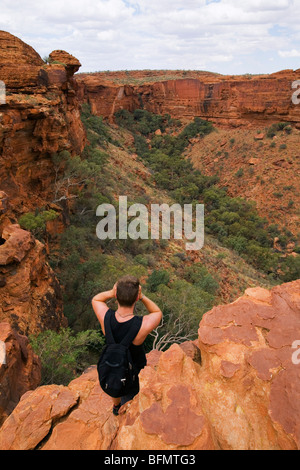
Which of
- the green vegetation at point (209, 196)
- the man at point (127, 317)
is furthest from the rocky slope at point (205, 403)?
the green vegetation at point (209, 196)

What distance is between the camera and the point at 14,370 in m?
4.21

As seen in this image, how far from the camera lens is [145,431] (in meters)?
2.30

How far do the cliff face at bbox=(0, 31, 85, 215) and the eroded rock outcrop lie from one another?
4124 mm

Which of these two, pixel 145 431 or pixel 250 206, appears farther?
pixel 250 206

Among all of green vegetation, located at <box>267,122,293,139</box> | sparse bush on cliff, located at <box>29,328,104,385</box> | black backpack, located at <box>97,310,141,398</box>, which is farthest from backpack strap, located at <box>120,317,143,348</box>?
green vegetation, located at <box>267,122,293,139</box>

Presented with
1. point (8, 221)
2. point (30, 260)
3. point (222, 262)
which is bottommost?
point (222, 262)

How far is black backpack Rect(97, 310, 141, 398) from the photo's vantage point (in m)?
2.43

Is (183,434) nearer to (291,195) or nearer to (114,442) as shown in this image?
(114,442)

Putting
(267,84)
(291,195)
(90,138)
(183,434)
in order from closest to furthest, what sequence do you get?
(183,434)
(90,138)
(291,195)
(267,84)

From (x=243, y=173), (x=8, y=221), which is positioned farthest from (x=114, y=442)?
(x=243, y=173)

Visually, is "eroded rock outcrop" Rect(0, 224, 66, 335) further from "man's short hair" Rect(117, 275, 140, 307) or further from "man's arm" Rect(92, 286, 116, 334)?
"man's short hair" Rect(117, 275, 140, 307)

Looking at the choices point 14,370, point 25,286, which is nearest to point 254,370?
point 14,370

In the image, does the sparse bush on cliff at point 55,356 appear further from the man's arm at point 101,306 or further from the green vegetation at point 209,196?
the green vegetation at point 209,196

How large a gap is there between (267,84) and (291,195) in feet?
57.4
